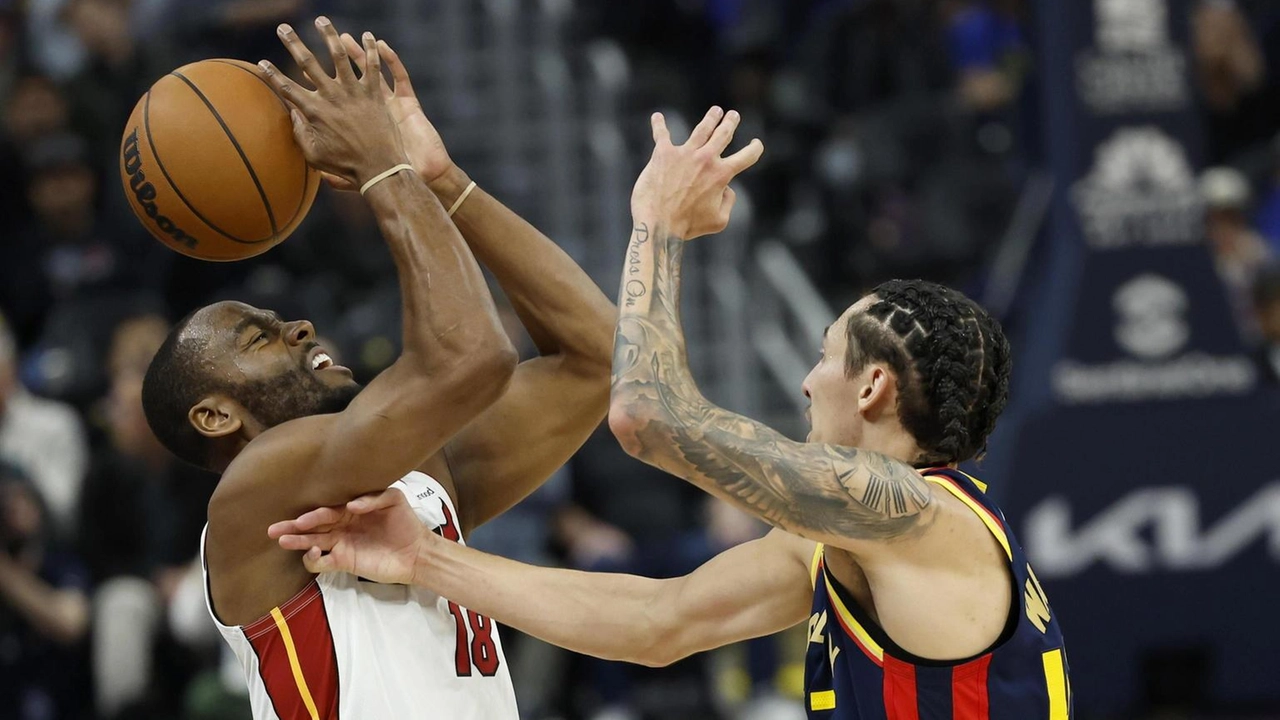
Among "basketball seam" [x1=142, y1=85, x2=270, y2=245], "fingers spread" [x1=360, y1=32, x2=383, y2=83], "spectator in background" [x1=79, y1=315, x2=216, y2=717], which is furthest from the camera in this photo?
"spectator in background" [x1=79, y1=315, x2=216, y2=717]

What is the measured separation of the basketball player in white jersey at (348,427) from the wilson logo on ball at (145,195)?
0.18 meters

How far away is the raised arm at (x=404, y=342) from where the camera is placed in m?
3.69

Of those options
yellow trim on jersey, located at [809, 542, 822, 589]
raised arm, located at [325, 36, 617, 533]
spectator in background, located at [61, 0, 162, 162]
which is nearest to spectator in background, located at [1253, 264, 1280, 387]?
raised arm, located at [325, 36, 617, 533]

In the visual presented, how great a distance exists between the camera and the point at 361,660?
12.7ft

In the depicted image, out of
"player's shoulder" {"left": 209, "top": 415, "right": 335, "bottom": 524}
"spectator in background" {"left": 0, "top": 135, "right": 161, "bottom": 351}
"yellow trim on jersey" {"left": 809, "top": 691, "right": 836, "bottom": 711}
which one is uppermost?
"player's shoulder" {"left": 209, "top": 415, "right": 335, "bottom": 524}

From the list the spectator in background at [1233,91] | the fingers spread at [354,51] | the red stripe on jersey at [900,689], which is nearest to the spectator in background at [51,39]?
the spectator in background at [1233,91]

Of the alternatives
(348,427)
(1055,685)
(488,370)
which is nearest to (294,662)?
(348,427)

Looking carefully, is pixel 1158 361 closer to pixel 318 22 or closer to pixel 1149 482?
pixel 1149 482

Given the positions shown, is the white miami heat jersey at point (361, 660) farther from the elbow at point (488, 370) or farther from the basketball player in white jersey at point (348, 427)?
the elbow at point (488, 370)

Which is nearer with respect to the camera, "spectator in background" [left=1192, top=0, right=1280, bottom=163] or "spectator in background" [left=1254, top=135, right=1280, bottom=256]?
"spectator in background" [left=1254, top=135, right=1280, bottom=256]

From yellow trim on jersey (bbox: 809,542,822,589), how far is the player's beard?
1.11 meters

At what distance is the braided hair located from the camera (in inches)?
140

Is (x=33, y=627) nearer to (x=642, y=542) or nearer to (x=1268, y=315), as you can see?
(x=642, y=542)

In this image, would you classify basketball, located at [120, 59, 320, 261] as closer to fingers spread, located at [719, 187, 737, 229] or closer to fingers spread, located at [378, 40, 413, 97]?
fingers spread, located at [378, 40, 413, 97]
